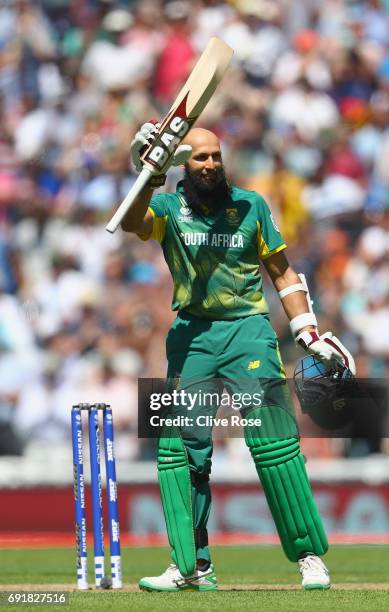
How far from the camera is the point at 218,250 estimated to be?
5.65 meters

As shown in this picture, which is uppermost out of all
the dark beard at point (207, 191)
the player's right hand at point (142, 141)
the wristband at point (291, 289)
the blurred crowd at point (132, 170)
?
the blurred crowd at point (132, 170)

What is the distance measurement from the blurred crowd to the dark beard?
4.98 m

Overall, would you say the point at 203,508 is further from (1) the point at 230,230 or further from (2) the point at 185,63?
(2) the point at 185,63

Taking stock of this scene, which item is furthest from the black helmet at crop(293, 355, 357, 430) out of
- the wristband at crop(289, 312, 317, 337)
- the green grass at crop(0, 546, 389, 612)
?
the green grass at crop(0, 546, 389, 612)

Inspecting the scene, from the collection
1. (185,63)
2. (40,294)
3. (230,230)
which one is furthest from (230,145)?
(230,230)

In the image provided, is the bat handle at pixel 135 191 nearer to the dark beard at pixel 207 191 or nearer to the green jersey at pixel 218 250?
the green jersey at pixel 218 250

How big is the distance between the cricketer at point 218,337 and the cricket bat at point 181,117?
0.19 ft

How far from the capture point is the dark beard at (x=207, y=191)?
18.7 ft

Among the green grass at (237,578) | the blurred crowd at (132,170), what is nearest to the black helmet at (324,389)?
the green grass at (237,578)

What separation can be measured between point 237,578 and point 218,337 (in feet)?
5.68

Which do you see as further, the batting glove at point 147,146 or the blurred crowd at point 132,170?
the blurred crowd at point 132,170

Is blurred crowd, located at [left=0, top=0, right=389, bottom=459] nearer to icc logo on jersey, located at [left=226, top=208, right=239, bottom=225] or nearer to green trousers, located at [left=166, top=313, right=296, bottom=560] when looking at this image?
green trousers, located at [left=166, top=313, right=296, bottom=560]

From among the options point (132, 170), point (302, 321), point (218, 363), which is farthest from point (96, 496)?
point (132, 170)

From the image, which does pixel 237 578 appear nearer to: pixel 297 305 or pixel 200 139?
pixel 297 305
